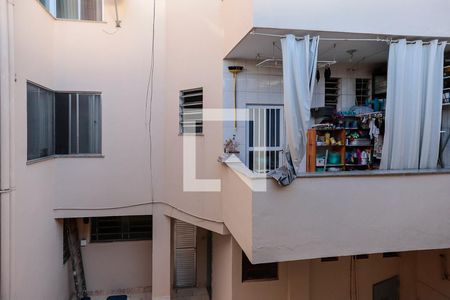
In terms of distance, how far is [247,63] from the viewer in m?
6.09

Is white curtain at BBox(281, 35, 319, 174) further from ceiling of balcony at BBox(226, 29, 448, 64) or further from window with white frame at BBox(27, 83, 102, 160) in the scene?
window with white frame at BBox(27, 83, 102, 160)

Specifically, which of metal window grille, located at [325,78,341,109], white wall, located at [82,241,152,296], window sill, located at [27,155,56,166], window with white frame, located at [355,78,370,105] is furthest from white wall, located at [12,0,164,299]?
window with white frame, located at [355,78,370,105]

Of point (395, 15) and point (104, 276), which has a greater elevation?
point (395, 15)

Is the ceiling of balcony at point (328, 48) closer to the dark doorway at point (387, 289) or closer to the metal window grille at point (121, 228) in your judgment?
the dark doorway at point (387, 289)

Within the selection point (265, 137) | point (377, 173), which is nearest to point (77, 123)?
point (265, 137)

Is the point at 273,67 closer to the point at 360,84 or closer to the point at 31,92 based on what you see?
the point at 360,84

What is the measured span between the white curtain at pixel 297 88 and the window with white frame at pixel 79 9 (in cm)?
487

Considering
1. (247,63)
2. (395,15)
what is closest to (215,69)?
(247,63)

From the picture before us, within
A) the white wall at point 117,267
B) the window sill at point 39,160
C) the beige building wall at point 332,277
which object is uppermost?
the window sill at point 39,160

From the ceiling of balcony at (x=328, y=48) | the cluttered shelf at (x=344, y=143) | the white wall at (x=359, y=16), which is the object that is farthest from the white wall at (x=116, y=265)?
the white wall at (x=359, y=16)

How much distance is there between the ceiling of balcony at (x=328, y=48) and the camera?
189 inches

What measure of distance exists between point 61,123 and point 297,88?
5368 mm

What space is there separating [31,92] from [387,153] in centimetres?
610

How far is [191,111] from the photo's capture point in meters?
6.82
